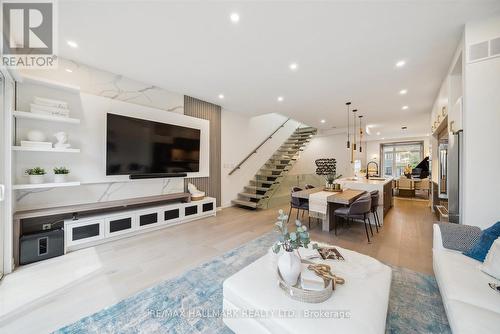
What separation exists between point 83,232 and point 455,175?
544 centimetres

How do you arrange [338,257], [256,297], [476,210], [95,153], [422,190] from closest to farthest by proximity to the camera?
[256,297] < [338,257] < [476,210] < [95,153] < [422,190]

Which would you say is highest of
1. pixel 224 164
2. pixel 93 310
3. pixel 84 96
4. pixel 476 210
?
pixel 84 96

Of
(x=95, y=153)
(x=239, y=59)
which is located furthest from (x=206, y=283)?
(x=239, y=59)

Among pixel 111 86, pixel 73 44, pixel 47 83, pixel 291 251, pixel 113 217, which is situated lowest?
pixel 113 217

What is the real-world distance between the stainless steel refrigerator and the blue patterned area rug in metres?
1.04

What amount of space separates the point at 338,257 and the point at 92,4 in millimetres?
3721

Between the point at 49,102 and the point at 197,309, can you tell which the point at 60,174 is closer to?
the point at 49,102

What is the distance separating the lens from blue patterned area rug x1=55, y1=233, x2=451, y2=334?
1566mm

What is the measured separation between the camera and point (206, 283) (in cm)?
215

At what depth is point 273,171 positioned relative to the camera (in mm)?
7180

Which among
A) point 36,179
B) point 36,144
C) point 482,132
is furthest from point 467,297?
point 36,144

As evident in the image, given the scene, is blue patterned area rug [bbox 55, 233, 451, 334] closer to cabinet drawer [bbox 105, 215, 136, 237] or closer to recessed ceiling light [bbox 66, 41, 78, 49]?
cabinet drawer [bbox 105, 215, 136, 237]

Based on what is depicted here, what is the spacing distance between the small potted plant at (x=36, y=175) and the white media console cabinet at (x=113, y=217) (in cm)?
44

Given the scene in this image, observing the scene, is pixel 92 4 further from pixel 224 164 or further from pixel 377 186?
pixel 377 186
